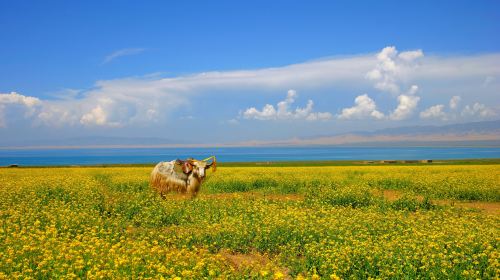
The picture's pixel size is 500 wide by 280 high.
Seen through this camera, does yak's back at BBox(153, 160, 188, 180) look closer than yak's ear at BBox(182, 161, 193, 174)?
No

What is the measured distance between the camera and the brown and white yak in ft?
74.7

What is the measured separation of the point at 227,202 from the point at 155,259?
34.5 feet

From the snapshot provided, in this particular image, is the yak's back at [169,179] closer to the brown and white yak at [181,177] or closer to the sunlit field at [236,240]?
the brown and white yak at [181,177]

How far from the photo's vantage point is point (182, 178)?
22969 mm

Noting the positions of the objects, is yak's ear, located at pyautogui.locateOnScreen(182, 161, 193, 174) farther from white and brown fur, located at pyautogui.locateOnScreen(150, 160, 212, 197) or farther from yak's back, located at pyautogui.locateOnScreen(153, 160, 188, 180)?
yak's back, located at pyautogui.locateOnScreen(153, 160, 188, 180)

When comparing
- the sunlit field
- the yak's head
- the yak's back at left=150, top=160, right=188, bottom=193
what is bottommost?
the sunlit field

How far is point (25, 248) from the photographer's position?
9.30 m

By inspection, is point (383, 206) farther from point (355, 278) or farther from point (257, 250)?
point (355, 278)

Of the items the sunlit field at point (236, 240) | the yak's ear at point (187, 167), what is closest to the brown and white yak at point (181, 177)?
the yak's ear at point (187, 167)

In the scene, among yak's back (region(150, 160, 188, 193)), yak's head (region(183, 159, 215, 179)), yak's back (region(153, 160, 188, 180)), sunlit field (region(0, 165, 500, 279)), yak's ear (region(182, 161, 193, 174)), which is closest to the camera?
sunlit field (region(0, 165, 500, 279))

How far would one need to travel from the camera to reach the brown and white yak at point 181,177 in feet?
74.7

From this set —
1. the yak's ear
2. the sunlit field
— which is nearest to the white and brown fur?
the yak's ear

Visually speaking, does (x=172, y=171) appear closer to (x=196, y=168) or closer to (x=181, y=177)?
(x=181, y=177)

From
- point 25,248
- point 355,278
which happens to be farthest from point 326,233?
point 25,248
